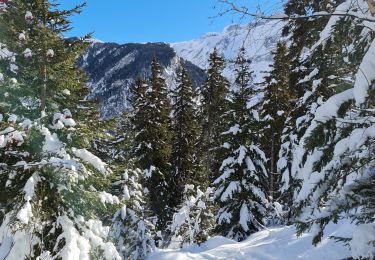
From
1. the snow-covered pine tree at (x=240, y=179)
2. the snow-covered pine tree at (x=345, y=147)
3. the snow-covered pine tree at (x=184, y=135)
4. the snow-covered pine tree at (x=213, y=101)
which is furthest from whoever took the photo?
the snow-covered pine tree at (x=213, y=101)

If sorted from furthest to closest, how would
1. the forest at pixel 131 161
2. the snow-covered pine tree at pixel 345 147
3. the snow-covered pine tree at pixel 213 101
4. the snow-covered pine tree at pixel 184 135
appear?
the snow-covered pine tree at pixel 213 101 → the snow-covered pine tree at pixel 184 135 → the forest at pixel 131 161 → the snow-covered pine tree at pixel 345 147

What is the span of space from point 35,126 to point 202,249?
7.07 meters

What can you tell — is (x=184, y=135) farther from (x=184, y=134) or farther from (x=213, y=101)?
(x=213, y=101)

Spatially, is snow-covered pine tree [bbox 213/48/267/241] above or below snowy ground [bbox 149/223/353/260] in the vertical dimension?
above

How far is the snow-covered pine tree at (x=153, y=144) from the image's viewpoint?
26.7 metres

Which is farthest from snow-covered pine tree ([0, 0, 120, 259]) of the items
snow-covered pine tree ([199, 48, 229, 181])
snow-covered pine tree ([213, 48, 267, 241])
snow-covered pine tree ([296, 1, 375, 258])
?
snow-covered pine tree ([199, 48, 229, 181])

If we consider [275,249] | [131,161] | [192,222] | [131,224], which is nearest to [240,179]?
[192,222]

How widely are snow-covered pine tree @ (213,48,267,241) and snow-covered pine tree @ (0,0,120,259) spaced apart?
10.6 m

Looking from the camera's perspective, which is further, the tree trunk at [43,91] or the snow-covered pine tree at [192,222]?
the snow-covered pine tree at [192,222]

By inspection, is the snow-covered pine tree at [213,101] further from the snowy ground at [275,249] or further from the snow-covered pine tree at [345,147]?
the snow-covered pine tree at [345,147]

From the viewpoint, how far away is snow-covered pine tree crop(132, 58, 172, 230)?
2672cm

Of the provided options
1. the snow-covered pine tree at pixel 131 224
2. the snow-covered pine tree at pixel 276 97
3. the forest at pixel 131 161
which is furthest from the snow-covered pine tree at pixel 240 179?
the snow-covered pine tree at pixel 276 97

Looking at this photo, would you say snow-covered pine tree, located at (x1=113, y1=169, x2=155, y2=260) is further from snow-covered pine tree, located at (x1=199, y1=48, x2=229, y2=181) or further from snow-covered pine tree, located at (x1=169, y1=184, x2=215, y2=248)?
snow-covered pine tree, located at (x1=199, y1=48, x2=229, y2=181)

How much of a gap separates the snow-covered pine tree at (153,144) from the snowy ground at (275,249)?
43.6 ft
